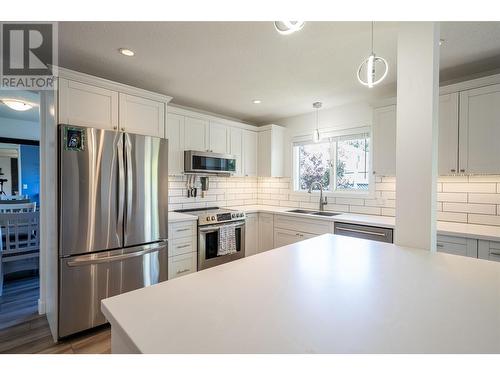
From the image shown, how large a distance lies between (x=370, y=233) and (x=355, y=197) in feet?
2.83

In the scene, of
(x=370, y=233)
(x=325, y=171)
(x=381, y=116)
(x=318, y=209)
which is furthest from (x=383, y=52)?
(x=318, y=209)

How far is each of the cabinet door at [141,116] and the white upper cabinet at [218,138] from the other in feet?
3.14

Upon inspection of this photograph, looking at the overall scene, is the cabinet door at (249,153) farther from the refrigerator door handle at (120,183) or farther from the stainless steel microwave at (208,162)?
the refrigerator door handle at (120,183)

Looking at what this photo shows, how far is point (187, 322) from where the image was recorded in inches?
26.7

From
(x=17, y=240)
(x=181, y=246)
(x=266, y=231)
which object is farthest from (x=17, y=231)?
(x=266, y=231)

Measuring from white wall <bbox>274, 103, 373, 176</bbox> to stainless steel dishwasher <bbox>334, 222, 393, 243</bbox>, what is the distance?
1401 mm

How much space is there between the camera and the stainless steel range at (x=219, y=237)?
9.93 feet

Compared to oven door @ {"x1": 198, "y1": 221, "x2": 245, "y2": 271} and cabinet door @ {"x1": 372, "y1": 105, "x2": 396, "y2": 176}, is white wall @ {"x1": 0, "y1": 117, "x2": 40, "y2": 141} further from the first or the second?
cabinet door @ {"x1": 372, "y1": 105, "x2": 396, "y2": 176}

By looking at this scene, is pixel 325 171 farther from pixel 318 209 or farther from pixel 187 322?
pixel 187 322

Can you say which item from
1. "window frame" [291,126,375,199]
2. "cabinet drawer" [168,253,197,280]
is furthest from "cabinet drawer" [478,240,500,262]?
"cabinet drawer" [168,253,197,280]

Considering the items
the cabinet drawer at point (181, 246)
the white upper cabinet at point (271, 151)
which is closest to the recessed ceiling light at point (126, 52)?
the cabinet drawer at point (181, 246)

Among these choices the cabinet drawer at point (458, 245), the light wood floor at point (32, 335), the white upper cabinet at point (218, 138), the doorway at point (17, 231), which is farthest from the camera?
the white upper cabinet at point (218, 138)

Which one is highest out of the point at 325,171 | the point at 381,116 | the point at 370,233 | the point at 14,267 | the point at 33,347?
the point at 381,116

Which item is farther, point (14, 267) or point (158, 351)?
point (14, 267)
